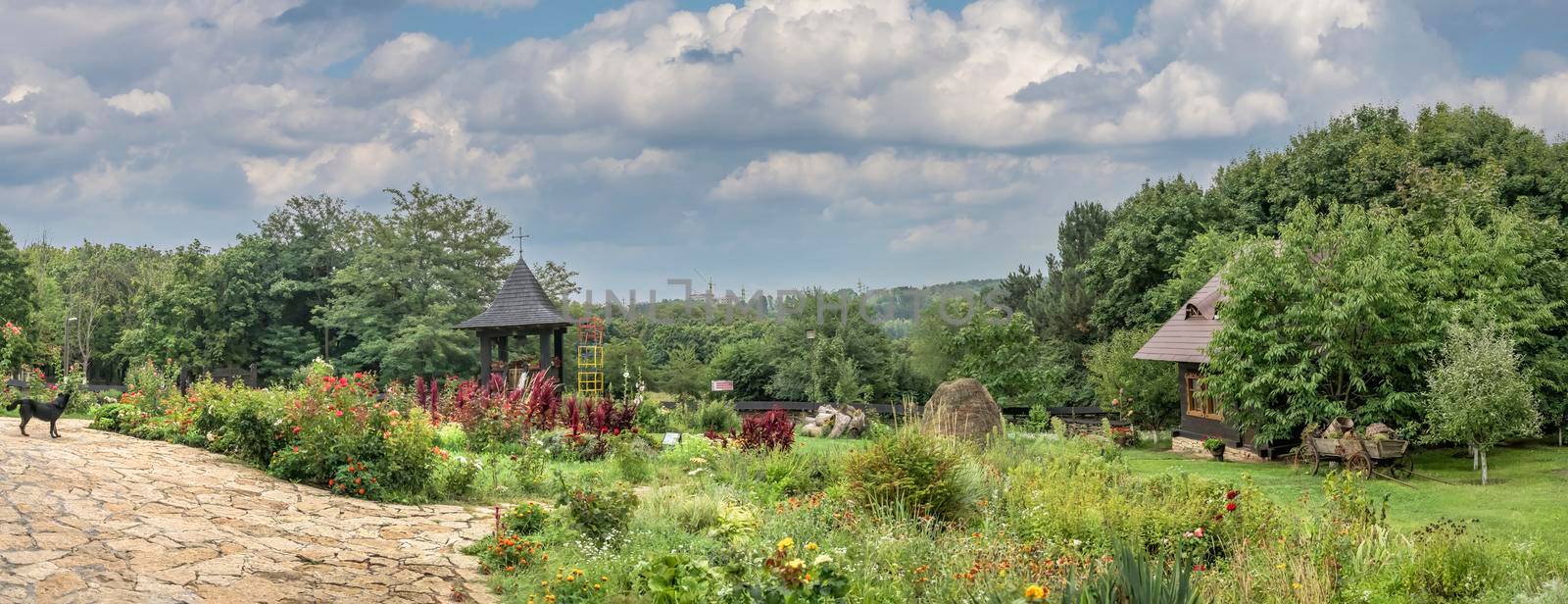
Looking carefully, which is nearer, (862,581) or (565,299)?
(862,581)

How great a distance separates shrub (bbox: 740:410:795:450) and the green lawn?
163 inches

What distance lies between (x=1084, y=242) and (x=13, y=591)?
29.5 meters

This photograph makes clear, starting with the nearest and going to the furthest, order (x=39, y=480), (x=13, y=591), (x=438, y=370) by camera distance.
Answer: (x=13, y=591) → (x=39, y=480) → (x=438, y=370)

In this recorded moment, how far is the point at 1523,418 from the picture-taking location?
1396 cm

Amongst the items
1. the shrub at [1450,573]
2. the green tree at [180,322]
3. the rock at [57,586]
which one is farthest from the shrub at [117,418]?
the green tree at [180,322]

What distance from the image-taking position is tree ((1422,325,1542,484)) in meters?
13.4

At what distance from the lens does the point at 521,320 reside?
19.8 meters

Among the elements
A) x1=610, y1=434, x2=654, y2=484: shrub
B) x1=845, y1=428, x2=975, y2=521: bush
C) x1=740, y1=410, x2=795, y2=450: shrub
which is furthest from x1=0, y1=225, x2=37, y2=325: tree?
x1=845, y1=428, x2=975, y2=521: bush

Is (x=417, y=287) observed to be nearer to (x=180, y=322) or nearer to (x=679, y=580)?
(x=180, y=322)

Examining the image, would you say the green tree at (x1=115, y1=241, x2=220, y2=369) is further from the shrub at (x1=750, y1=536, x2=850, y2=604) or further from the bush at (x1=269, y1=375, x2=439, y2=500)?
the shrub at (x1=750, y1=536, x2=850, y2=604)

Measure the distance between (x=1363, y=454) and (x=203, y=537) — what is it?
13550 mm

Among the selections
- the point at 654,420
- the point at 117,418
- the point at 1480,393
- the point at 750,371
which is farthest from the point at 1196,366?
the point at 117,418

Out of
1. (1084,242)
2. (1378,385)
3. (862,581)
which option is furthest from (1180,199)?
(862,581)

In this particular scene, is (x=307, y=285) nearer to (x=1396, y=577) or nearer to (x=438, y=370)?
(x=438, y=370)
